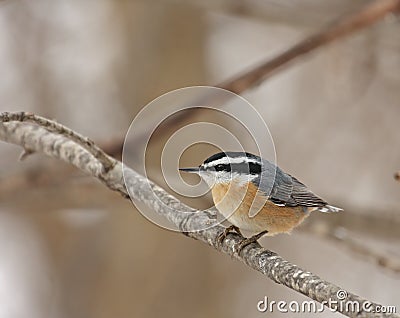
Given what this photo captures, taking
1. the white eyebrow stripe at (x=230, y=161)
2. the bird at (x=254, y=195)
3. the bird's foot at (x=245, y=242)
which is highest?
the white eyebrow stripe at (x=230, y=161)

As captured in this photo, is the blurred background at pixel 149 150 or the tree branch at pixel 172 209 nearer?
the tree branch at pixel 172 209

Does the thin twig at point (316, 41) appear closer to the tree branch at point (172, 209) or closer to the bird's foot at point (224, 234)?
the tree branch at point (172, 209)

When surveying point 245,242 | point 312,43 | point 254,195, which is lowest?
point 245,242

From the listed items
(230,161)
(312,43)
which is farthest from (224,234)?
(312,43)

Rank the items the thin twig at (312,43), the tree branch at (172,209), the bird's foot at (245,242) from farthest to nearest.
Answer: the thin twig at (312,43)
the bird's foot at (245,242)
the tree branch at (172,209)

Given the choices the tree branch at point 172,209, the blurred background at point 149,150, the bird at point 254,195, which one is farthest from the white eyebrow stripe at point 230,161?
the blurred background at point 149,150

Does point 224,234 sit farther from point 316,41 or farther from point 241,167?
point 316,41
